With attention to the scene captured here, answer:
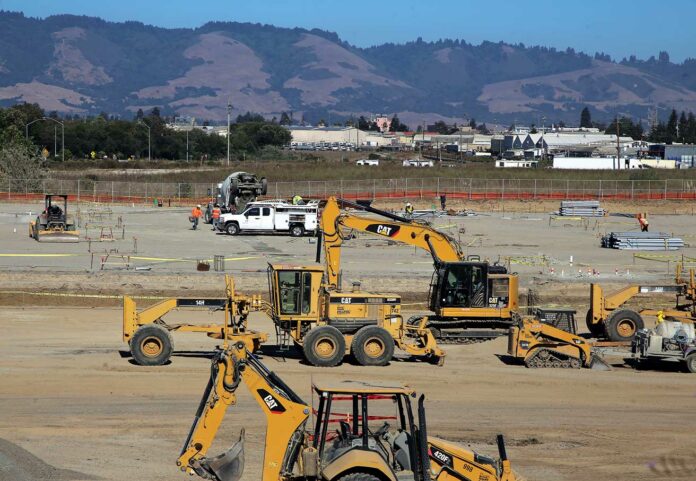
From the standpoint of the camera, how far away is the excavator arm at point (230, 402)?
40.3 ft

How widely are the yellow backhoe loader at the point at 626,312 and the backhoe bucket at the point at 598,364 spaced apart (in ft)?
6.23

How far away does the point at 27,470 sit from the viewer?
15297 millimetres

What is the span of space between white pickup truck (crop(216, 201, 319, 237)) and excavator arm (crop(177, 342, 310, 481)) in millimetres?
40511

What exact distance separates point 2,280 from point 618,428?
2227cm

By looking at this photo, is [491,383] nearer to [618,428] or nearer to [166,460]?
[618,428]

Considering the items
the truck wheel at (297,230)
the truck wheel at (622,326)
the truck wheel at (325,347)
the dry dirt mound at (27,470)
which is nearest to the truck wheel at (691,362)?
the truck wheel at (622,326)

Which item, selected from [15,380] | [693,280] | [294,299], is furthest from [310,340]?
[693,280]

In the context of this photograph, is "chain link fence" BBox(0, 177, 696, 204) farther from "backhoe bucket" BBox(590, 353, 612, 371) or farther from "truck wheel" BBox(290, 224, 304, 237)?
"backhoe bucket" BBox(590, 353, 612, 371)

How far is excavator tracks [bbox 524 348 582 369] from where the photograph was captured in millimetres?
24219

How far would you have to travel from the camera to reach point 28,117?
146125 mm

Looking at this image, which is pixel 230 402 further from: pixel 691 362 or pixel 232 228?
pixel 232 228

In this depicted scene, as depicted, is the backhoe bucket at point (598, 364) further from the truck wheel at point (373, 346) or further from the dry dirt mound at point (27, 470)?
the dry dirt mound at point (27, 470)

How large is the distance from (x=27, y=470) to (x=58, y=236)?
3382cm

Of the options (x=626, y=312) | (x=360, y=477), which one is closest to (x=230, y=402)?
(x=360, y=477)
